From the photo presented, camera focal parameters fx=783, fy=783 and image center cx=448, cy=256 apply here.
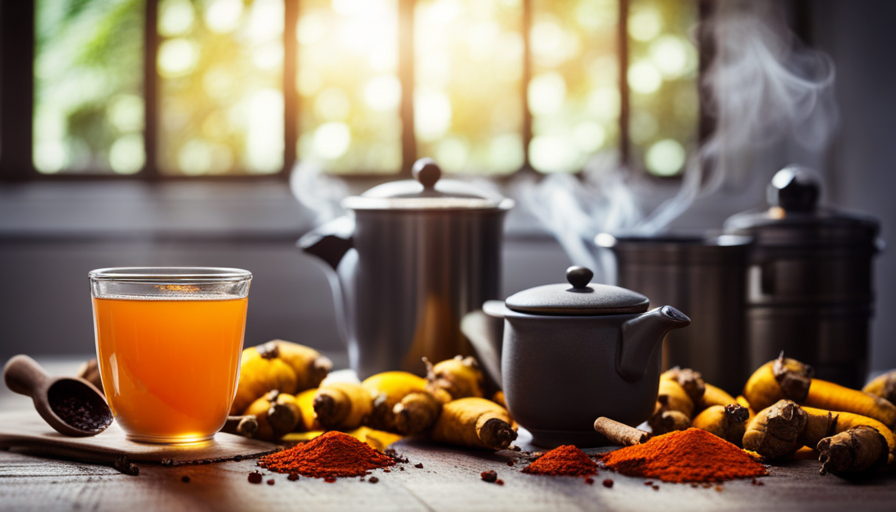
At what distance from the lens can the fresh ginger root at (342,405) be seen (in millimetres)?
982

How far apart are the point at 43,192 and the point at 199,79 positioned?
29.8 inches

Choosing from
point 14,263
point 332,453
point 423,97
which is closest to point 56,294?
point 14,263

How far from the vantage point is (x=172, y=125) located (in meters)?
3.21

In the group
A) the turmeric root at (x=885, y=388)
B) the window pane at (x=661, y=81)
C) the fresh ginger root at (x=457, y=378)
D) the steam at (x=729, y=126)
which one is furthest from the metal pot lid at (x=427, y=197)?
the window pane at (x=661, y=81)

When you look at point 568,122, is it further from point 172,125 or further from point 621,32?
point 172,125

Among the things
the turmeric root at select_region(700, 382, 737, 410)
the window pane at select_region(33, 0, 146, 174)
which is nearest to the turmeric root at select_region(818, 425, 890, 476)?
the turmeric root at select_region(700, 382, 737, 410)

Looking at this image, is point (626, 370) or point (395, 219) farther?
point (395, 219)

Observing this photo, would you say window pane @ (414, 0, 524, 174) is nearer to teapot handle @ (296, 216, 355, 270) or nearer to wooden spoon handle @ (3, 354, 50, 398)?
teapot handle @ (296, 216, 355, 270)

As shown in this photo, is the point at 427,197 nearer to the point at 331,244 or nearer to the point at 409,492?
the point at 331,244

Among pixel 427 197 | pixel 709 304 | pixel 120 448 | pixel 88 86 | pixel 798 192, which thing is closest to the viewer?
pixel 120 448

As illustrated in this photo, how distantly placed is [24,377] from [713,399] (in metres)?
0.88

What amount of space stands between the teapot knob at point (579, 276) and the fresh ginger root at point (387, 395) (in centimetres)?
25

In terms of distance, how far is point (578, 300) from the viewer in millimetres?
895

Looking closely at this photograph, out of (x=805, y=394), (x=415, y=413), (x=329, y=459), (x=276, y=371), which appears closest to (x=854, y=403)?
(x=805, y=394)
